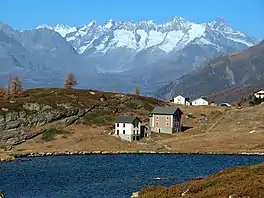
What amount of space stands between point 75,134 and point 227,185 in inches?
3960

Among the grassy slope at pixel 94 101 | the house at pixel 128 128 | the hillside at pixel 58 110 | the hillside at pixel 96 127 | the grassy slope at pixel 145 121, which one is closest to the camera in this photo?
the grassy slope at pixel 145 121

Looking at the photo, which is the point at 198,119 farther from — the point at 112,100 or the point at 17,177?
the point at 17,177

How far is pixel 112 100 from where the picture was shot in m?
173

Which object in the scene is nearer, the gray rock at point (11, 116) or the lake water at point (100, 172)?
the lake water at point (100, 172)

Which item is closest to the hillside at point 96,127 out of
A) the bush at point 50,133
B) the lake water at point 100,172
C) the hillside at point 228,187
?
the bush at point 50,133

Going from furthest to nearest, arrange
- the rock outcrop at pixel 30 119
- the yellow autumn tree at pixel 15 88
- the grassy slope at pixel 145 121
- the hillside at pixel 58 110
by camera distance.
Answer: the yellow autumn tree at pixel 15 88 < the hillside at pixel 58 110 < the rock outcrop at pixel 30 119 < the grassy slope at pixel 145 121

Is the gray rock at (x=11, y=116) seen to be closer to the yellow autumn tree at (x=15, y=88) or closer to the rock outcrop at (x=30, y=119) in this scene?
the rock outcrop at (x=30, y=119)

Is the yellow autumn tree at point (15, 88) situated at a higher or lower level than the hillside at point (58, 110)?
higher

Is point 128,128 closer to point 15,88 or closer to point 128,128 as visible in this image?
point 128,128

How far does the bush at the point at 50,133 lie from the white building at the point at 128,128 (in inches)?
571

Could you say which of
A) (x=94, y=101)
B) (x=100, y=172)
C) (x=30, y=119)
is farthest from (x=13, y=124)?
(x=100, y=172)

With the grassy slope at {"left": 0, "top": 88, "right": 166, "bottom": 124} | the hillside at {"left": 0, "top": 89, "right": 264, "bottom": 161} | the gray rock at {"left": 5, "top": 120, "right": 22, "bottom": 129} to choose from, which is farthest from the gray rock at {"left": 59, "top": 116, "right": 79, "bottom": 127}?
the gray rock at {"left": 5, "top": 120, "right": 22, "bottom": 129}

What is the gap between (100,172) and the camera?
93562mm

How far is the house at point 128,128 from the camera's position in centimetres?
13950
